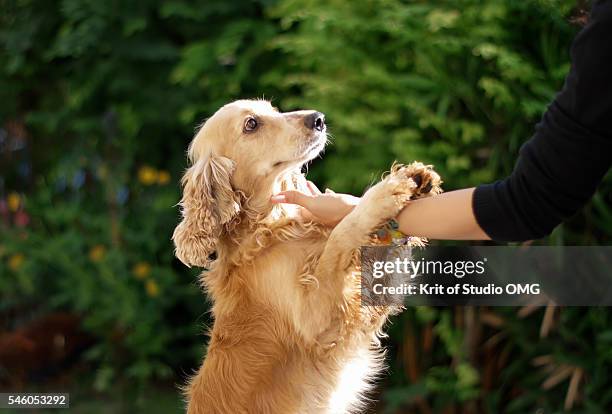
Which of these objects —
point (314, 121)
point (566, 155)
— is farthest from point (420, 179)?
point (566, 155)

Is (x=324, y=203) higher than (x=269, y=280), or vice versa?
(x=324, y=203)

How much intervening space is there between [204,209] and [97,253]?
127 inches

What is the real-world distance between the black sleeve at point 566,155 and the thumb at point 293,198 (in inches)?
30.1

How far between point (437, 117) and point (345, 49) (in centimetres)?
69

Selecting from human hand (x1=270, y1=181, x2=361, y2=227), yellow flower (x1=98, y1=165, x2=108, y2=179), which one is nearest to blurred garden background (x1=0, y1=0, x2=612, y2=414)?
yellow flower (x1=98, y1=165, x2=108, y2=179)

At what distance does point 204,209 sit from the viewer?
9.18ft

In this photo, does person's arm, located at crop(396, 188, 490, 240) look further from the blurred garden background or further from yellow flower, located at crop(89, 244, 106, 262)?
yellow flower, located at crop(89, 244, 106, 262)

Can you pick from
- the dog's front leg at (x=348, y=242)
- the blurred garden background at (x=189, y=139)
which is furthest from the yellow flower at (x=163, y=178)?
the dog's front leg at (x=348, y=242)

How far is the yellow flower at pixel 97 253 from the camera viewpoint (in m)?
5.79

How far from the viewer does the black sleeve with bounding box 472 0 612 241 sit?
160 cm

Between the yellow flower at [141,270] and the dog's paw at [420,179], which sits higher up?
the dog's paw at [420,179]

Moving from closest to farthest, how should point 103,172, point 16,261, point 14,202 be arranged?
point 103,172 < point 16,261 < point 14,202

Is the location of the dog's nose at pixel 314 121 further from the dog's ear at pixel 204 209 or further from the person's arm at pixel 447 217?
the person's arm at pixel 447 217

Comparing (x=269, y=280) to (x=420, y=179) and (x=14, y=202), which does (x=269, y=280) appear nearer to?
(x=420, y=179)
